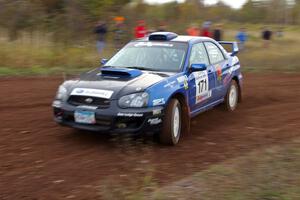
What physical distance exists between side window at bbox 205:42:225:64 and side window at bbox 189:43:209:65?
0.20 m

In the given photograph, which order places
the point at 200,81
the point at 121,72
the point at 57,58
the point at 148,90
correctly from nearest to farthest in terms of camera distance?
the point at 148,90
the point at 121,72
the point at 200,81
the point at 57,58

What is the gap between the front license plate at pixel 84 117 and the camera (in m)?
6.53

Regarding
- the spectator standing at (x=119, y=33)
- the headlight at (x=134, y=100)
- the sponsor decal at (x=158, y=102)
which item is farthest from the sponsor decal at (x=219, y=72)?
the spectator standing at (x=119, y=33)

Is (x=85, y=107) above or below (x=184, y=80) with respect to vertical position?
→ below

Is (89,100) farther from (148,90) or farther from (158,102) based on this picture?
(158,102)

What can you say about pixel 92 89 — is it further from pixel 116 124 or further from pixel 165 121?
pixel 165 121

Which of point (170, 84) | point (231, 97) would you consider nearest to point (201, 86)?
point (170, 84)

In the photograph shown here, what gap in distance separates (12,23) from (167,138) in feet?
50.4

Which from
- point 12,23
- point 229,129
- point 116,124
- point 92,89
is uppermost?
point 12,23

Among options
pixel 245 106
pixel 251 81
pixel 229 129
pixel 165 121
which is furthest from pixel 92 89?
pixel 251 81

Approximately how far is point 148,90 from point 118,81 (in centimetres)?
53

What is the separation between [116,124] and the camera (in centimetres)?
646

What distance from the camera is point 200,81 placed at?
309 inches

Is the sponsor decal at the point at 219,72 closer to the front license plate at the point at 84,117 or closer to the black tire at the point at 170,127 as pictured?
the black tire at the point at 170,127
